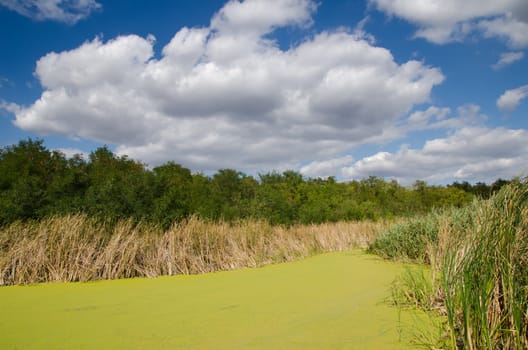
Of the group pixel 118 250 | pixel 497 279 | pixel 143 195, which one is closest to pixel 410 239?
pixel 497 279

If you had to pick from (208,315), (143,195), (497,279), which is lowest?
(208,315)

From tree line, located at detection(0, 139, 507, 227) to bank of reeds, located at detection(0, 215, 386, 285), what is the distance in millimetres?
1550

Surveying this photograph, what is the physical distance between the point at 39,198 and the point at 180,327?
9800 millimetres

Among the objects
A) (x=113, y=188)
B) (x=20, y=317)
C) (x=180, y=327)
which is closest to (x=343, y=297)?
(x=180, y=327)

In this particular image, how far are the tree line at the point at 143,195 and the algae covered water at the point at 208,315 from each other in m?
1.48

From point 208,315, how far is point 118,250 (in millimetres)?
3124

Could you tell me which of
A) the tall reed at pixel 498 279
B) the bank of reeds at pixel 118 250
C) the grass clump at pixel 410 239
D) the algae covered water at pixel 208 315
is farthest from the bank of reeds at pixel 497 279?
the bank of reeds at pixel 118 250

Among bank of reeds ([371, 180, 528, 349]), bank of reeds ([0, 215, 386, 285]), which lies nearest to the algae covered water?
bank of reeds ([0, 215, 386, 285])

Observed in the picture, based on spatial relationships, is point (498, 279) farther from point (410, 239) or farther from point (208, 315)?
point (410, 239)

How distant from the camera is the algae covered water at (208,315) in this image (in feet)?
7.57

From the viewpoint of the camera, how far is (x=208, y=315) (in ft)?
9.87

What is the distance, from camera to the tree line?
9.99 m

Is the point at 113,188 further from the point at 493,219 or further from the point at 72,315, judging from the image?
the point at 493,219

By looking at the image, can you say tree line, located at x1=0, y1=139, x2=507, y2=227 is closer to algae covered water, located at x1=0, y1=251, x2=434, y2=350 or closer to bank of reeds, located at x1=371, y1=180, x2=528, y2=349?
bank of reeds, located at x1=371, y1=180, x2=528, y2=349
